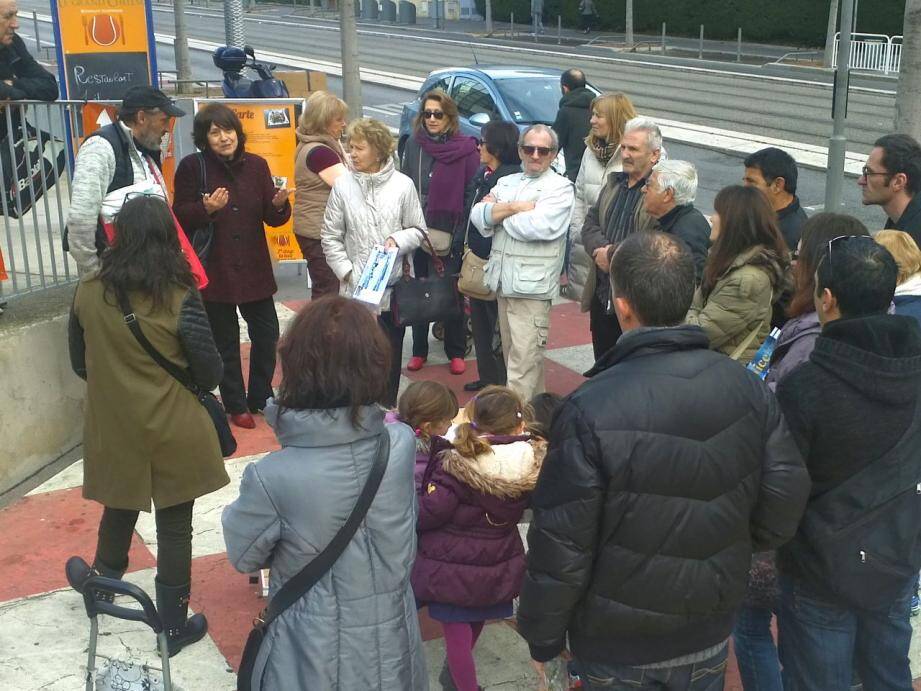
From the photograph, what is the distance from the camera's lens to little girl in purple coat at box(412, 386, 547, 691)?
3617 mm

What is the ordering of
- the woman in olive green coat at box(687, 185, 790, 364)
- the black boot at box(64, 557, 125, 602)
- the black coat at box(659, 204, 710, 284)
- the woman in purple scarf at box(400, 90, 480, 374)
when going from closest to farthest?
the black boot at box(64, 557, 125, 602) < the woman in olive green coat at box(687, 185, 790, 364) < the black coat at box(659, 204, 710, 284) < the woman in purple scarf at box(400, 90, 480, 374)

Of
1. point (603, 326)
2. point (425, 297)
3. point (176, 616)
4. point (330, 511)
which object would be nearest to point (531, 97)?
point (425, 297)

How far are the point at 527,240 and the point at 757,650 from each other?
2.79m

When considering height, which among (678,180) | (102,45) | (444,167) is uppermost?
(102,45)

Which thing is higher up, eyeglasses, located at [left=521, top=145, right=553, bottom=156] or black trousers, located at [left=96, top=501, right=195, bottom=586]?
eyeglasses, located at [left=521, top=145, right=553, bottom=156]

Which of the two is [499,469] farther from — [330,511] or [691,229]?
[691,229]

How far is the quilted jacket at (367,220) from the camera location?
604 centimetres

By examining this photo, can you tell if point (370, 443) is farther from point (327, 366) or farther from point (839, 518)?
point (839, 518)

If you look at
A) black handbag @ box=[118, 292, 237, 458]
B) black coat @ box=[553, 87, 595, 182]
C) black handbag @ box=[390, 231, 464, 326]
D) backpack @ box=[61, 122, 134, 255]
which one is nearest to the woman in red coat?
backpack @ box=[61, 122, 134, 255]

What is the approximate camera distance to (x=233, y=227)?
19.8ft

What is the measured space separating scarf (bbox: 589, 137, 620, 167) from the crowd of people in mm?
1527

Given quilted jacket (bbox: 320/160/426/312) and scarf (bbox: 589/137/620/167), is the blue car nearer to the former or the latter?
scarf (bbox: 589/137/620/167)

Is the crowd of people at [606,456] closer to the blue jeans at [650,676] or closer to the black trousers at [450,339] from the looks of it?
the blue jeans at [650,676]

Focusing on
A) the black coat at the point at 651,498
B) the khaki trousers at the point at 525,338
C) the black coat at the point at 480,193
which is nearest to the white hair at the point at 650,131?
the black coat at the point at 480,193
